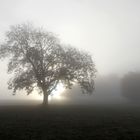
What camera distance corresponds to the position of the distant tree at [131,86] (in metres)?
135

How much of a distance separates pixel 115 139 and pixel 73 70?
4512 cm

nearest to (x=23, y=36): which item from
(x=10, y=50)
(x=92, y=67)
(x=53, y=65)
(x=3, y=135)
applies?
(x=10, y=50)

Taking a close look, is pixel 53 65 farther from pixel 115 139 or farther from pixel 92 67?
pixel 115 139

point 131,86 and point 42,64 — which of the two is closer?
point 42,64

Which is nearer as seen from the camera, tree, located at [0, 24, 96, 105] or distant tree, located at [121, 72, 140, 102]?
tree, located at [0, 24, 96, 105]

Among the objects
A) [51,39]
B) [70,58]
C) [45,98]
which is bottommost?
[45,98]

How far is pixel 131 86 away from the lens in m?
141

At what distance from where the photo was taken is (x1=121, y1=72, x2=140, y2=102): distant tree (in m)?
135

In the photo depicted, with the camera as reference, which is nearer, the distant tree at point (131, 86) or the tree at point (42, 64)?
the tree at point (42, 64)

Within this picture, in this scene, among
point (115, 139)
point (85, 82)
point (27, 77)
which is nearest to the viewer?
point (115, 139)

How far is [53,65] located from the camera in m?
63.1

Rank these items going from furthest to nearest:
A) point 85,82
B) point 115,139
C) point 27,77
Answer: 1. point 85,82
2. point 27,77
3. point 115,139

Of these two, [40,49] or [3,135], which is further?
[40,49]

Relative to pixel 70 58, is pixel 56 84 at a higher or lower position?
lower
